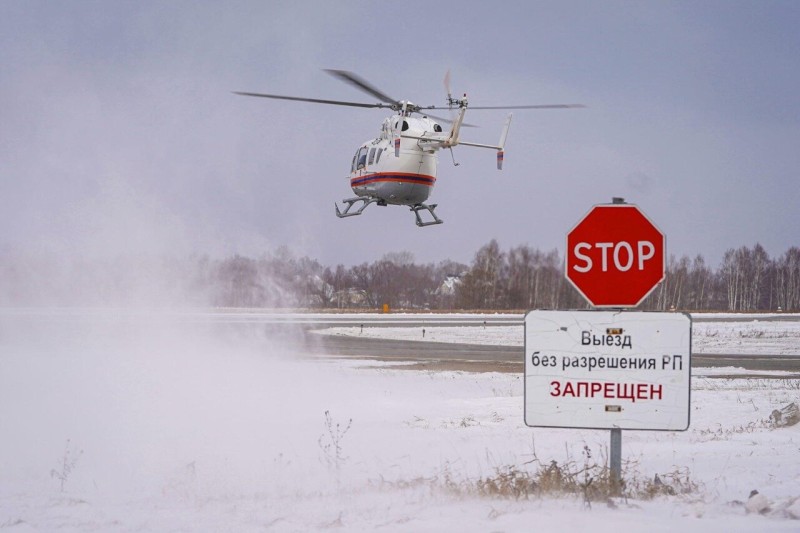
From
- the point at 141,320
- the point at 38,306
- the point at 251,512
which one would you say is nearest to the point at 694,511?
the point at 251,512

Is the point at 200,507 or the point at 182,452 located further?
the point at 182,452

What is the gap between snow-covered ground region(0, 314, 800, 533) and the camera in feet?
20.7

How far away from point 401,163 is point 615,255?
79.2 ft

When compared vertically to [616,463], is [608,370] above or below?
above

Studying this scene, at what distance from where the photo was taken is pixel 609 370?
618 cm

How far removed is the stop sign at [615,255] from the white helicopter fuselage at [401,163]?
78.8 feet

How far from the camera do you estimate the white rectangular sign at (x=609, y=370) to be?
6.11 meters

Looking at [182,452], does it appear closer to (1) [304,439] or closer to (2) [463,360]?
(1) [304,439]

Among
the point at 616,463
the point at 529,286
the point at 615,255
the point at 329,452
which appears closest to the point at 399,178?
the point at 329,452

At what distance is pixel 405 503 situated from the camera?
6.90 meters

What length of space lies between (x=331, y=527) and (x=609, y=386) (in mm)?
2477

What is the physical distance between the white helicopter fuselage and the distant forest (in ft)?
23.6

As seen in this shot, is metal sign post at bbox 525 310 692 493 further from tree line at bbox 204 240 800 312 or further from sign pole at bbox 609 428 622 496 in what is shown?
tree line at bbox 204 240 800 312

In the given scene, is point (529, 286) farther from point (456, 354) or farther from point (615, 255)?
point (615, 255)
